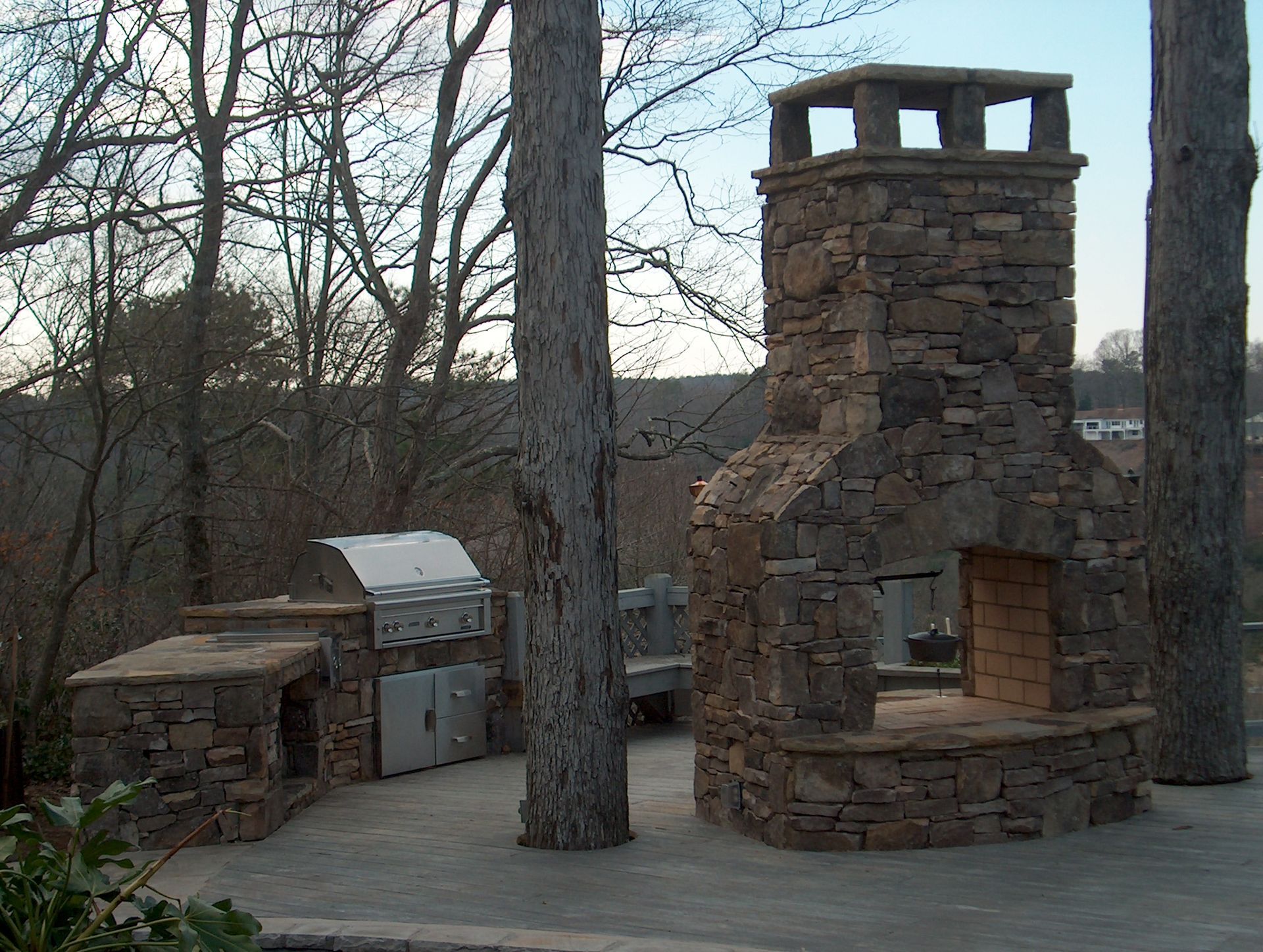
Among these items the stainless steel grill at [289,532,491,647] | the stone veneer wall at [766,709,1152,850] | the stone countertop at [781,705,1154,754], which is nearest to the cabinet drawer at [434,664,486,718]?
the stainless steel grill at [289,532,491,647]

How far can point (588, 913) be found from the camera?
18.0 feet

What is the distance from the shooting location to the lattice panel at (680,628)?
11.3m

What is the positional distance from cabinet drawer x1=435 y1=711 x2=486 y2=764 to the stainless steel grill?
646mm

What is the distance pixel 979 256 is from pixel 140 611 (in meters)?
8.04

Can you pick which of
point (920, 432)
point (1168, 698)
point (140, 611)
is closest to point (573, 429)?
A: point (920, 432)

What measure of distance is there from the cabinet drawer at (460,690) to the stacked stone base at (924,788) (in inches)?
119

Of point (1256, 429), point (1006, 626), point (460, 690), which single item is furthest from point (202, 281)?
point (1256, 429)

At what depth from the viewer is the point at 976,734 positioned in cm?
663

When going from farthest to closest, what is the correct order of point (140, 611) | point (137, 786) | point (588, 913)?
1. point (140, 611)
2. point (588, 913)
3. point (137, 786)

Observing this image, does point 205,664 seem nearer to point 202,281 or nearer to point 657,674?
point 657,674

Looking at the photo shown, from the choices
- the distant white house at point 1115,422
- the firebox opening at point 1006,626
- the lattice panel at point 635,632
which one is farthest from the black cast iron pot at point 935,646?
the lattice panel at point 635,632

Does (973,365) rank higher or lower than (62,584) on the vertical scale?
higher

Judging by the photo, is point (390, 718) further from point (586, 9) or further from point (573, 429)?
point (586, 9)

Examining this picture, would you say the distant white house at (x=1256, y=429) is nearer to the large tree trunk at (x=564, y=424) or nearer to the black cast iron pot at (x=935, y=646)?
the black cast iron pot at (x=935, y=646)
